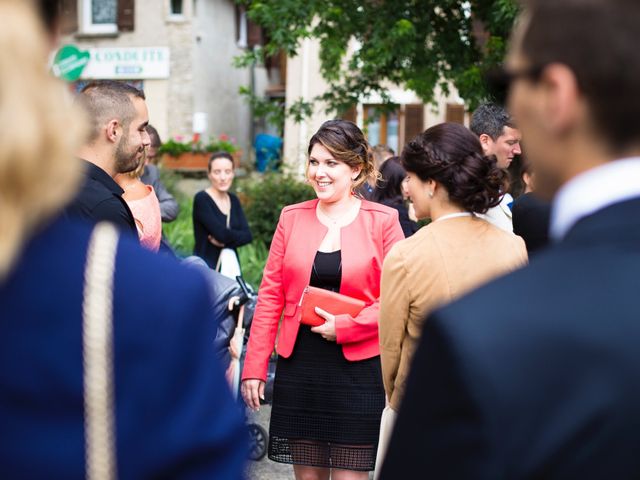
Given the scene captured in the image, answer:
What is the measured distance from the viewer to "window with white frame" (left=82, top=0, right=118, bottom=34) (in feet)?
75.9

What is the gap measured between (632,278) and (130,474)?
747 mm

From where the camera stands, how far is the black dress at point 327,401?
175 inches

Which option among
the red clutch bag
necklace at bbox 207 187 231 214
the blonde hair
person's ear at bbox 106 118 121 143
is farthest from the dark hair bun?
necklace at bbox 207 187 231 214

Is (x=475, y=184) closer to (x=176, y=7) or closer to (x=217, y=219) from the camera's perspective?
(x=217, y=219)

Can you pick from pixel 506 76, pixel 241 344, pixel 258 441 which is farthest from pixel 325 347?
pixel 506 76

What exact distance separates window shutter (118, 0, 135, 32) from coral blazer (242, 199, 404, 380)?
1928cm

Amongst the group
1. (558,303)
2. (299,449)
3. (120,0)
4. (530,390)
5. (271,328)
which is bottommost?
(299,449)

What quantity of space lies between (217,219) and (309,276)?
143 inches

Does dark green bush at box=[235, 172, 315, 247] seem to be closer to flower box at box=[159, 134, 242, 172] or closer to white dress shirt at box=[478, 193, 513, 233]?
flower box at box=[159, 134, 242, 172]

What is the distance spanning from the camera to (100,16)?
23266 mm

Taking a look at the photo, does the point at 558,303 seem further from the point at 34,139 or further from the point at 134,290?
the point at 34,139

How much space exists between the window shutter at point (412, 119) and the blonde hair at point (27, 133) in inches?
835

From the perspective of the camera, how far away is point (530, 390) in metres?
1.22

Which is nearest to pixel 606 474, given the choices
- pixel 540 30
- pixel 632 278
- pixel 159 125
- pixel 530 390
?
pixel 530 390
